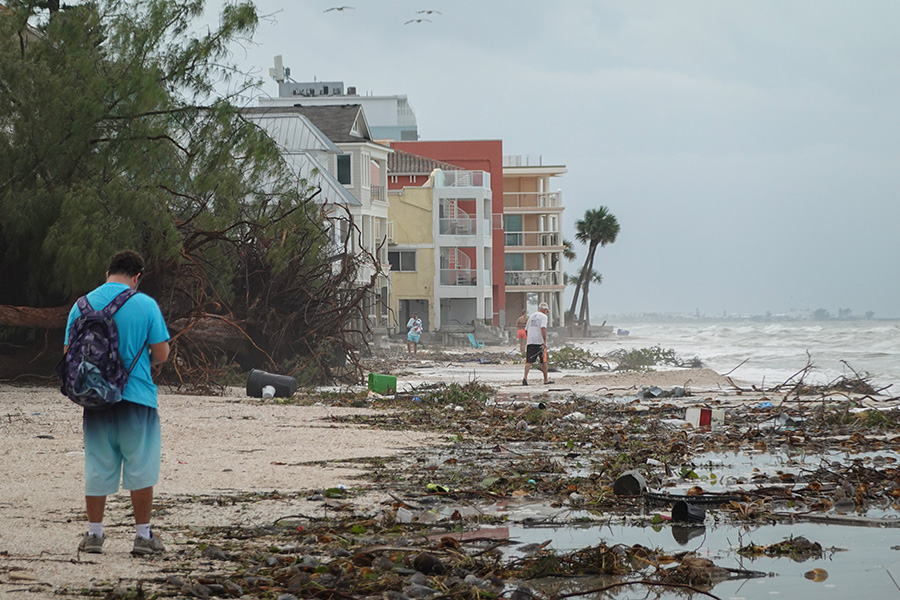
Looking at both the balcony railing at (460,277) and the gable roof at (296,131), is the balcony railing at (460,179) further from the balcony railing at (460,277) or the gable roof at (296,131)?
the gable roof at (296,131)

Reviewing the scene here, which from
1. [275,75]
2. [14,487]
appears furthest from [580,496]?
[275,75]

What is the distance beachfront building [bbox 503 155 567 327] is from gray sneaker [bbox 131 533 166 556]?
77610 millimetres

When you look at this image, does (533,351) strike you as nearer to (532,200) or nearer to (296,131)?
(296,131)

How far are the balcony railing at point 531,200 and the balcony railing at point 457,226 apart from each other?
23.7 metres

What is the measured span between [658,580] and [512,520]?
6.20 ft

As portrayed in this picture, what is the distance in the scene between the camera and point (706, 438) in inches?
482

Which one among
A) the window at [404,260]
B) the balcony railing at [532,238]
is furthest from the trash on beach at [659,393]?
the balcony railing at [532,238]

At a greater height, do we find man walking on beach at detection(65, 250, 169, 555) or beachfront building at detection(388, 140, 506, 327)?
beachfront building at detection(388, 140, 506, 327)

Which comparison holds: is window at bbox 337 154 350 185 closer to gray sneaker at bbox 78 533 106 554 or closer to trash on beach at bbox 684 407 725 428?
trash on beach at bbox 684 407 725 428

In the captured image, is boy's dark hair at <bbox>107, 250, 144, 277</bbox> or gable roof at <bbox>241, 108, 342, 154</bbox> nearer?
boy's dark hair at <bbox>107, 250, 144, 277</bbox>

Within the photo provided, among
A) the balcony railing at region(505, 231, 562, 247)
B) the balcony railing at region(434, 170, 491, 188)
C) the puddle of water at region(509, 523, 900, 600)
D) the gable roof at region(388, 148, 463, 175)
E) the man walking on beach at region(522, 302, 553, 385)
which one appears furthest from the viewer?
the balcony railing at region(505, 231, 562, 247)

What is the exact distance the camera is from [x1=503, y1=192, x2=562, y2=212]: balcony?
8575cm

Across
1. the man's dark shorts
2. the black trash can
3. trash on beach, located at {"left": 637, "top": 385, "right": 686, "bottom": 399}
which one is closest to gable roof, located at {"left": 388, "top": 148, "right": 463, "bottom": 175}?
the man's dark shorts

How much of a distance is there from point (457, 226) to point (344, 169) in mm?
14985
